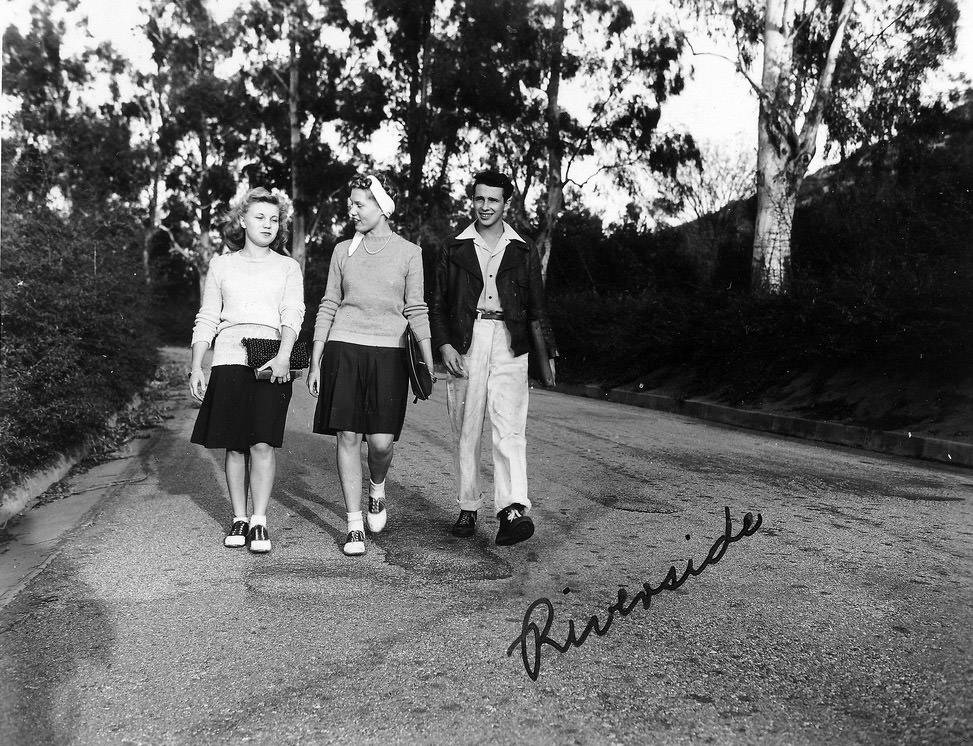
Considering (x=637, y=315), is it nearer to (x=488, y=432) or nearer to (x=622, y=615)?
(x=488, y=432)

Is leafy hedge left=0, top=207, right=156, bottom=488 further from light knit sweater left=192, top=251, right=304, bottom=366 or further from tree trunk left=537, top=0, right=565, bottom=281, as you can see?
tree trunk left=537, top=0, right=565, bottom=281

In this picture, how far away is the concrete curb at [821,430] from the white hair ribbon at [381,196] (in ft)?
21.2

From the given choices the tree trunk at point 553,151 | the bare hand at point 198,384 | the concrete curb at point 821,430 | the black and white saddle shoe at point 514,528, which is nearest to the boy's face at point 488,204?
the black and white saddle shoe at point 514,528

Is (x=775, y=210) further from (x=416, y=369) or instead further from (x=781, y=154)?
(x=416, y=369)

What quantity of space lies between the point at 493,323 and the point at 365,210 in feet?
2.79

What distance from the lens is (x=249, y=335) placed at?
4.48 meters

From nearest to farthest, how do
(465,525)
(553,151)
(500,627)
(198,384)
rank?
1. (500,627)
2. (198,384)
3. (465,525)
4. (553,151)

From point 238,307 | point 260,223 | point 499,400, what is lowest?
point 499,400

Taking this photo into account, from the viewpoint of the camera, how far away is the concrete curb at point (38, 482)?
5702 millimetres

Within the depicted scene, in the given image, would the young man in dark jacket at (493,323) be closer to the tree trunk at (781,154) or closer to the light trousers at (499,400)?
the light trousers at (499,400)

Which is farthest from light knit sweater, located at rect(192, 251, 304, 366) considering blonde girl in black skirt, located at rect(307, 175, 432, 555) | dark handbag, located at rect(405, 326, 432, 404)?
dark handbag, located at rect(405, 326, 432, 404)

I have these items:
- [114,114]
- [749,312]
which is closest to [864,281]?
[749,312]

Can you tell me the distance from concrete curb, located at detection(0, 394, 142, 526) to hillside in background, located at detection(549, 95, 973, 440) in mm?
8025

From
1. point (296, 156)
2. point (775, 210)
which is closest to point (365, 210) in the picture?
point (775, 210)
